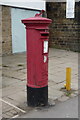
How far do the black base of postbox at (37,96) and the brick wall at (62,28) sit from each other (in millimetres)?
8637

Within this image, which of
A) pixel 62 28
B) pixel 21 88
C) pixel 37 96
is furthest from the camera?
pixel 62 28

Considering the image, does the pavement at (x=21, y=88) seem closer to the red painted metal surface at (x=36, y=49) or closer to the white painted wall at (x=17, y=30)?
the red painted metal surface at (x=36, y=49)

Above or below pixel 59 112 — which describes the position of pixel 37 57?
above

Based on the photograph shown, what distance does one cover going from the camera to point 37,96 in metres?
4.42

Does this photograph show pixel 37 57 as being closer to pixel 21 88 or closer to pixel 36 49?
pixel 36 49

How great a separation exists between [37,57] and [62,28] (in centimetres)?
926

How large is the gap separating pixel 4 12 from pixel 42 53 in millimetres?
7008

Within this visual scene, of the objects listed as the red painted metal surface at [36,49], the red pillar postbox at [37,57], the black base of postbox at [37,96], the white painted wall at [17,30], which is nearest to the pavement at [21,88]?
the black base of postbox at [37,96]

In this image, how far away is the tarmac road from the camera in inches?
162

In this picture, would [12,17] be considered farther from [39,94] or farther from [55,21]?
[39,94]

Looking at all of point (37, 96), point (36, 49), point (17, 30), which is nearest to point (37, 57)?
point (36, 49)

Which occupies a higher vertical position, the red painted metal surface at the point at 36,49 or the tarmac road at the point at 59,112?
the red painted metal surface at the point at 36,49

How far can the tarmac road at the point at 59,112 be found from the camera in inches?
162

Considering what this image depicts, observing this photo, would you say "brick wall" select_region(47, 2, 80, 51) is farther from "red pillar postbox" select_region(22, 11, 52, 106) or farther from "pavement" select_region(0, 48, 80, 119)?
"red pillar postbox" select_region(22, 11, 52, 106)
